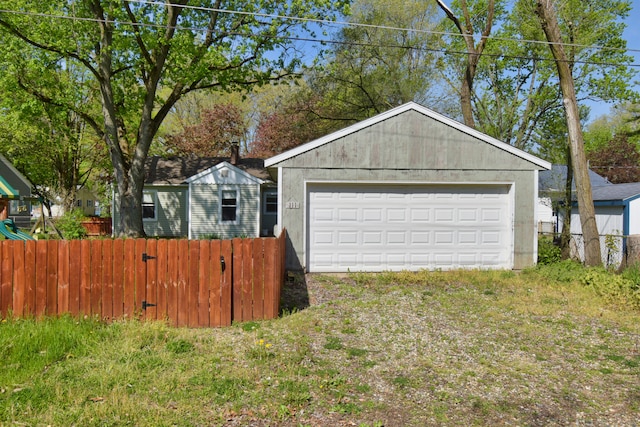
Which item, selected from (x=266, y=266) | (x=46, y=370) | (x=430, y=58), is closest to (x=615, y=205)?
(x=430, y=58)

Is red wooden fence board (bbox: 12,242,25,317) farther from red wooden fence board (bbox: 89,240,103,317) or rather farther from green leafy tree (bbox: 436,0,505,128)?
green leafy tree (bbox: 436,0,505,128)

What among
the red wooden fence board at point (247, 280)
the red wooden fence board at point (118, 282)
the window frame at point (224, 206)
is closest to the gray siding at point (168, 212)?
the window frame at point (224, 206)

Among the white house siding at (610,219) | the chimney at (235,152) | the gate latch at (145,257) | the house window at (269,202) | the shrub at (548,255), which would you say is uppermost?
the chimney at (235,152)

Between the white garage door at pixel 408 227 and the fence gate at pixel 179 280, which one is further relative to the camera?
the white garage door at pixel 408 227

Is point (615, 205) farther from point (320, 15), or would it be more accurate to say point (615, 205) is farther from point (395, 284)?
point (320, 15)

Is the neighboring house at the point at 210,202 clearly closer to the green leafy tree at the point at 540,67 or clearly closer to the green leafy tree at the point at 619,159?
the green leafy tree at the point at 540,67

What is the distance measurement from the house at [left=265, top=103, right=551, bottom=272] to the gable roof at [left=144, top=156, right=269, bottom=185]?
8.88 m

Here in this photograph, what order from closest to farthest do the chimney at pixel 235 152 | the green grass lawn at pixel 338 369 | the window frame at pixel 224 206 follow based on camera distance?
1. the green grass lawn at pixel 338 369
2. the window frame at pixel 224 206
3. the chimney at pixel 235 152

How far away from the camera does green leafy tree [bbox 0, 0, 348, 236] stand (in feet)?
42.6

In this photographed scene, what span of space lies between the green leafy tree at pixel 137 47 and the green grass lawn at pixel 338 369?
32.9 ft

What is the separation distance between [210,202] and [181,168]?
3423mm

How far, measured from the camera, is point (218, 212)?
18.8 m

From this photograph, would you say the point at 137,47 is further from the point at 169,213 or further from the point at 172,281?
the point at 172,281

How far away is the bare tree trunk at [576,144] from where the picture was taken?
33.4ft
